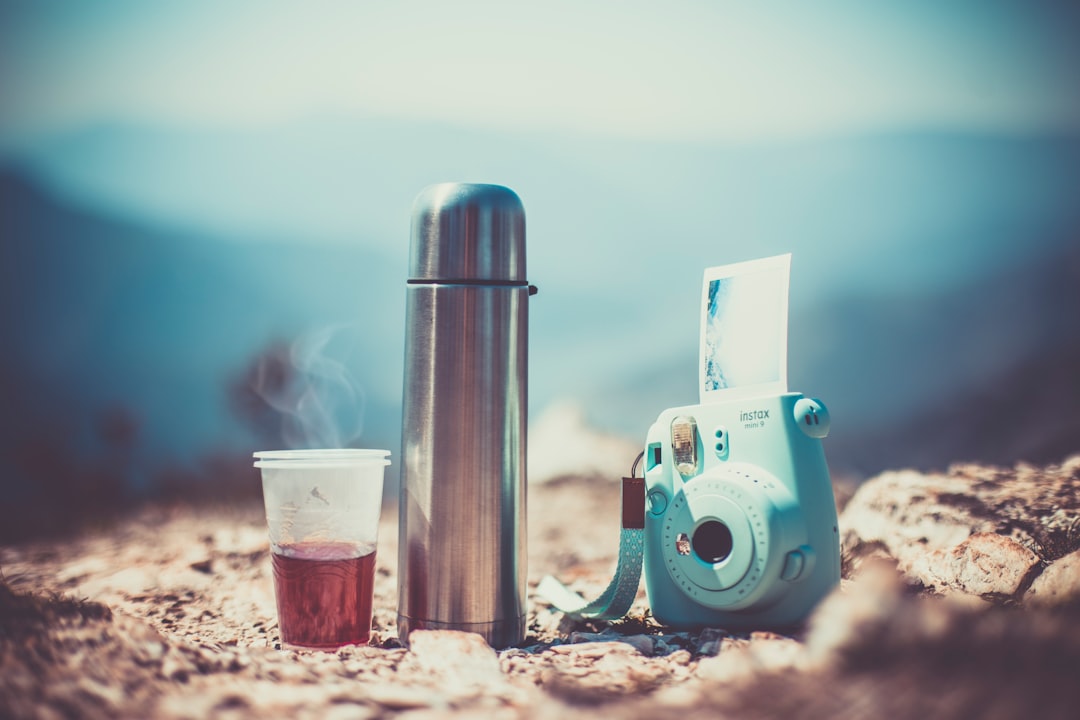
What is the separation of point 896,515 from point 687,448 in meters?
1.13

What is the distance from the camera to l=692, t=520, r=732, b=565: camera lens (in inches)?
83.6

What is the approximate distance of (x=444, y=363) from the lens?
7.13 ft

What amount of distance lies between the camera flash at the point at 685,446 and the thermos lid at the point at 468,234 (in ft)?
1.89

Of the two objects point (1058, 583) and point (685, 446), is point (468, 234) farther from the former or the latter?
point (1058, 583)

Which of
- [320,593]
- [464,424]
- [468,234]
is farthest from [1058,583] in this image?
[320,593]

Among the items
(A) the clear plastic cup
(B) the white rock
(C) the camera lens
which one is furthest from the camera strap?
(B) the white rock

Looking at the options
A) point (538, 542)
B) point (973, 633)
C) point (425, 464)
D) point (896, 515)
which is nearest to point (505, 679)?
point (425, 464)

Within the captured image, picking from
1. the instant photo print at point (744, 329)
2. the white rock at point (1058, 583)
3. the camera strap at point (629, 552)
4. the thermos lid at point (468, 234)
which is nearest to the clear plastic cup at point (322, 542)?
the thermos lid at point (468, 234)

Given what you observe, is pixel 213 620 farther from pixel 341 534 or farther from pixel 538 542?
pixel 538 542

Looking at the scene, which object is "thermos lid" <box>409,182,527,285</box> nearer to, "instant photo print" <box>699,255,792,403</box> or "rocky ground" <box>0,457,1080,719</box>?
"instant photo print" <box>699,255,792,403</box>

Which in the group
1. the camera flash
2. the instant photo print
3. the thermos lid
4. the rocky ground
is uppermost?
the thermos lid

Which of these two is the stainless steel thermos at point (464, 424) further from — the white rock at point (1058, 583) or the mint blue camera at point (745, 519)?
the white rock at point (1058, 583)

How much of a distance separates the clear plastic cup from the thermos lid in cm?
52

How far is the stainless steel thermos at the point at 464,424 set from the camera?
7.07 feet
